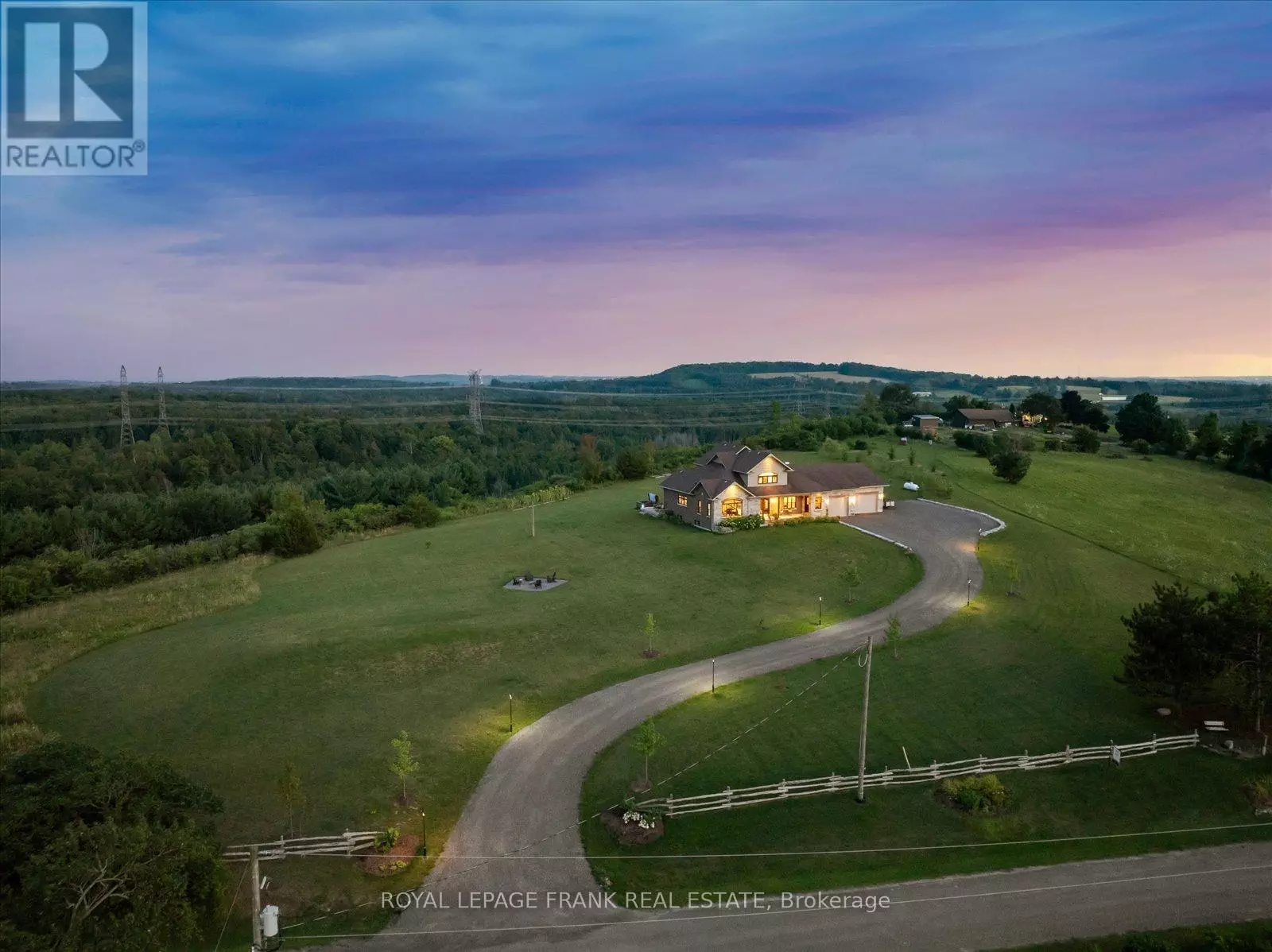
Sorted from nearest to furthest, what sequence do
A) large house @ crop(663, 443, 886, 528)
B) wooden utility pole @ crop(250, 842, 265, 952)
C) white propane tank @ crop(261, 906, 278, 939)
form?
wooden utility pole @ crop(250, 842, 265, 952), white propane tank @ crop(261, 906, 278, 939), large house @ crop(663, 443, 886, 528)

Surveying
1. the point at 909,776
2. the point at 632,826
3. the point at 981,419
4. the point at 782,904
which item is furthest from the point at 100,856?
the point at 981,419

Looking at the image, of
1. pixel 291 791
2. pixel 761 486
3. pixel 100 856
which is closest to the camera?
pixel 100 856

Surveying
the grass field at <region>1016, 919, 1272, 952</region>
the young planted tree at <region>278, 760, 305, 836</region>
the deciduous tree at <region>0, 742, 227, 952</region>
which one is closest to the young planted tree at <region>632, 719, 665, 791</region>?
the young planted tree at <region>278, 760, 305, 836</region>

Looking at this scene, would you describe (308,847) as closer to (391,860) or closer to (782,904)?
(391,860)

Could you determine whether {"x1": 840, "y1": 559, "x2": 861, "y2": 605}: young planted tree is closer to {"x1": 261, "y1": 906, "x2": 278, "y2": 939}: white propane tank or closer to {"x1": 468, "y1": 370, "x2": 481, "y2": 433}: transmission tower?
{"x1": 261, "y1": 906, "x2": 278, "y2": 939}: white propane tank

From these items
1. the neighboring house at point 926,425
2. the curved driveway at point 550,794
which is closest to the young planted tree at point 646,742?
the curved driveway at point 550,794

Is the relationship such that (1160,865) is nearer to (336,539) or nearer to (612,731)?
(612,731)
